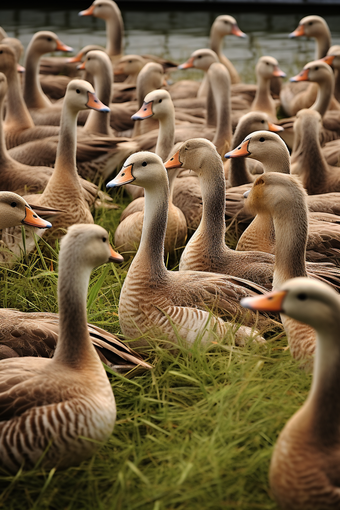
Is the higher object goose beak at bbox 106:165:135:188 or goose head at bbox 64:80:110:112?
goose head at bbox 64:80:110:112

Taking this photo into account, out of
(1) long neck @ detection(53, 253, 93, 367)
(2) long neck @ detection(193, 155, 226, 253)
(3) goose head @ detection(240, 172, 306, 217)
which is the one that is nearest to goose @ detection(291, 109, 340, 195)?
(2) long neck @ detection(193, 155, 226, 253)

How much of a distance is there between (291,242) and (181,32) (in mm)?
14672

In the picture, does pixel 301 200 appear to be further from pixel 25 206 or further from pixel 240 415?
pixel 25 206

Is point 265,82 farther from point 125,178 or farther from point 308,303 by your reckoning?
point 308,303

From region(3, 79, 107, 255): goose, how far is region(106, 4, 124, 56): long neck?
648 cm

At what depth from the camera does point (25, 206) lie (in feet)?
16.1

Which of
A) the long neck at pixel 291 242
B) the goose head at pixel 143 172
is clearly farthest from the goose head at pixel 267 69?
the long neck at pixel 291 242

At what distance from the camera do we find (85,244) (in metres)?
3.43

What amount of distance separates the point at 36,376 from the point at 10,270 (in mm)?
1936

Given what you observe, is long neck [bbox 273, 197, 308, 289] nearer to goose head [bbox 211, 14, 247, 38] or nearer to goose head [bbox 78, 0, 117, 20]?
goose head [bbox 211, 14, 247, 38]

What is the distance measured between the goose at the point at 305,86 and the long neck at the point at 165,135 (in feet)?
13.6

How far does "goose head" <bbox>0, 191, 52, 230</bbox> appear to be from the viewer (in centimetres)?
481

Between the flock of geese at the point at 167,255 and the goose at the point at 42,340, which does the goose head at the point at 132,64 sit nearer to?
the flock of geese at the point at 167,255

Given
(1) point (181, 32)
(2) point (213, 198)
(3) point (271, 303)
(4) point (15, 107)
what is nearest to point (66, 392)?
(3) point (271, 303)
